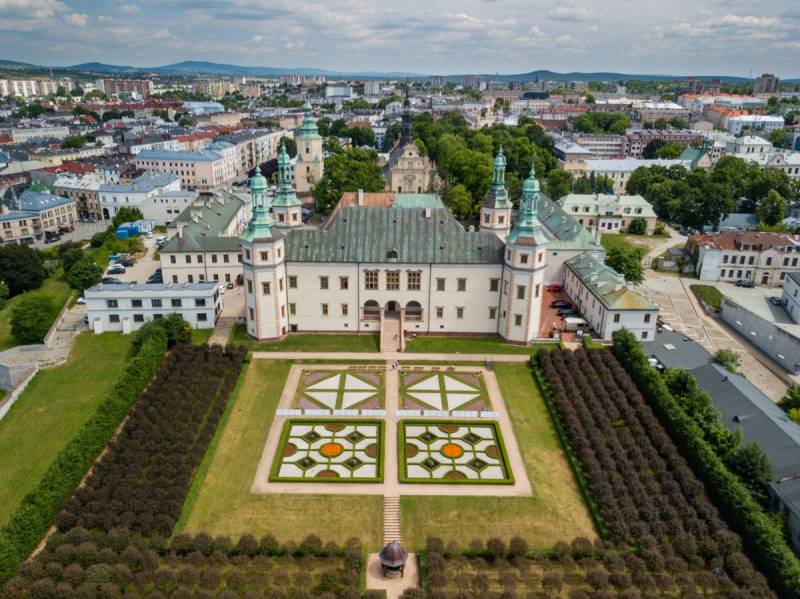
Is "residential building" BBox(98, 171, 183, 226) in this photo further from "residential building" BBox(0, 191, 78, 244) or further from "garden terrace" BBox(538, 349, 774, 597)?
"garden terrace" BBox(538, 349, 774, 597)

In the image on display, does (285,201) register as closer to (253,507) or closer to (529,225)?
(529,225)

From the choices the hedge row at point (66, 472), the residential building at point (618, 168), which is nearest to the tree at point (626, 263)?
the hedge row at point (66, 472)

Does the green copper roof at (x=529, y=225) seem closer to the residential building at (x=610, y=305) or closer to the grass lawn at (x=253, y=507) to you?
the residential building at (x=610, y=305)

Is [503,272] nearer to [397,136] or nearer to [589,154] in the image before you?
[589,154]

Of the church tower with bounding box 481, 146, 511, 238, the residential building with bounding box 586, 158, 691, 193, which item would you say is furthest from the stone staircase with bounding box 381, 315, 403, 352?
the residential building with bounding box 586, 158, 691, 193

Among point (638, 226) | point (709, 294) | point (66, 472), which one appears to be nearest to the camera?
point (66, 472)

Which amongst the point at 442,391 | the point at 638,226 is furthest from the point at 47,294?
the point at 638,226
